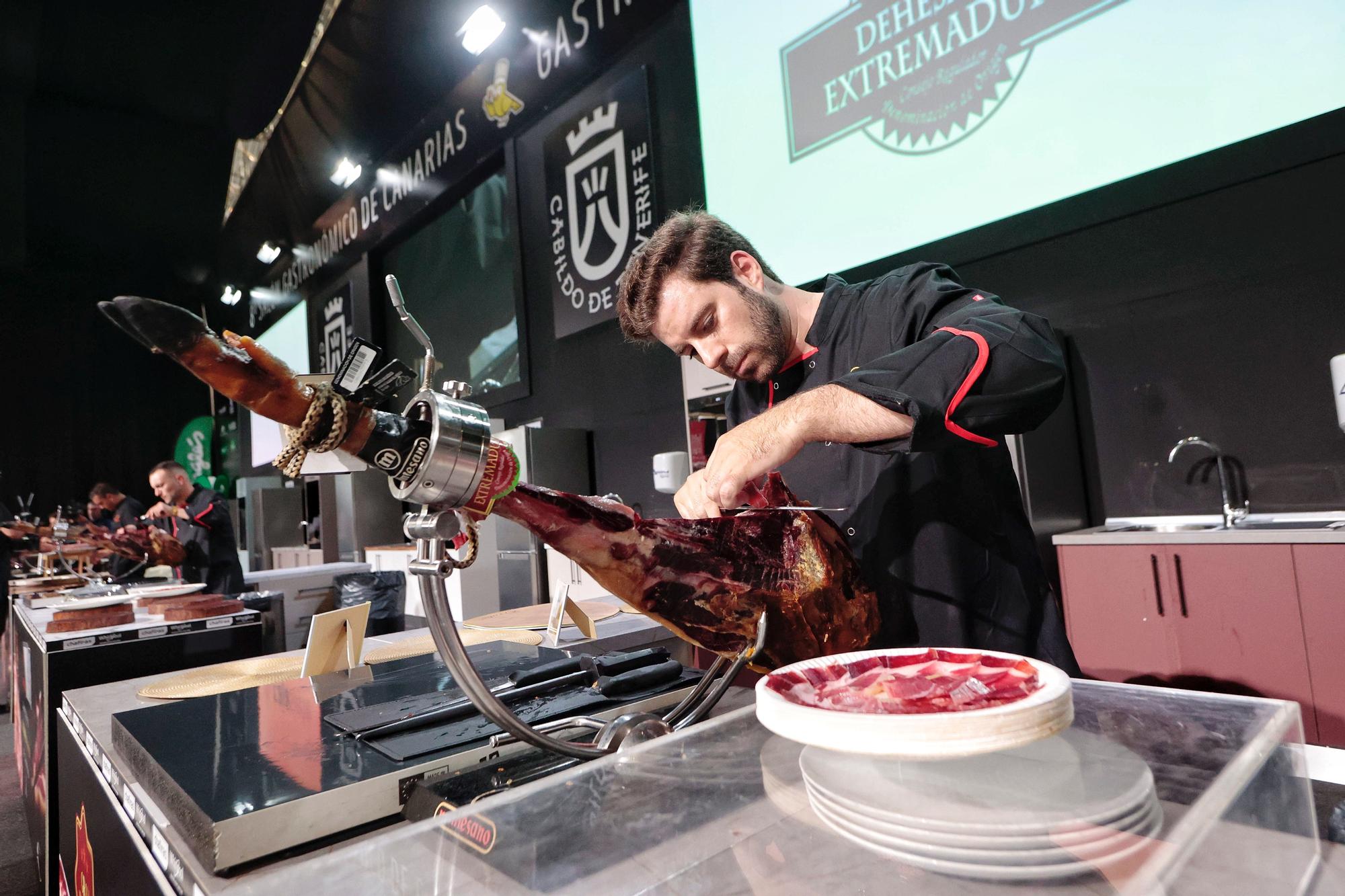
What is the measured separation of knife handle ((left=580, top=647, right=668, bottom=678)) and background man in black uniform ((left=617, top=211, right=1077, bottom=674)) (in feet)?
0.82

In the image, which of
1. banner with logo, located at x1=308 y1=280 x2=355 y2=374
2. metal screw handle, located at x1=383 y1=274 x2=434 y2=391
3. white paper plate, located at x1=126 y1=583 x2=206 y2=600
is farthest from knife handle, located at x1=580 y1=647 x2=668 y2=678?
banner with logo, located at x1=308 y1=280 x2=355 y2=374

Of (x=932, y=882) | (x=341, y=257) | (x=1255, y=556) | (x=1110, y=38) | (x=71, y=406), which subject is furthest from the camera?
(x=71, y=406)

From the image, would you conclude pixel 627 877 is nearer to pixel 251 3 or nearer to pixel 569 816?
pixel 569 816

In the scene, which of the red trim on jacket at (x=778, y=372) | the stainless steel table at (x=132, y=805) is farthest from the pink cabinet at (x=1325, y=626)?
the stainless steel table at (x=132, y=805)

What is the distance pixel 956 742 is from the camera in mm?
415

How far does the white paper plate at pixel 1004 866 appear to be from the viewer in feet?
1.19

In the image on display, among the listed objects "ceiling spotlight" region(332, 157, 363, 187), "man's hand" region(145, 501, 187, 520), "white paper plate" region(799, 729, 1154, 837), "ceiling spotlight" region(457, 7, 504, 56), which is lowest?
"white paper plate" region(799, 729, 1154, 837)

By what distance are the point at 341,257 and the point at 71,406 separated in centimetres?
615

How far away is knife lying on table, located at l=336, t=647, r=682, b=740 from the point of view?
2.66 feet

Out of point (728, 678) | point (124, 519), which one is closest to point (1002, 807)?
point (728, 678)

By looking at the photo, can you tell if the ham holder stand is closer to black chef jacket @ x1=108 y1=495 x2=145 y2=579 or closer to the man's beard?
the man's beard

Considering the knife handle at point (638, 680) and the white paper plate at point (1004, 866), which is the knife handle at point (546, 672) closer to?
the knife handle at point (638, 680)

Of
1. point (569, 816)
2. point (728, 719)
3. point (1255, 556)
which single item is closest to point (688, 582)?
point (728, 719)

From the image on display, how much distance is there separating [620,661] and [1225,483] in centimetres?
232
